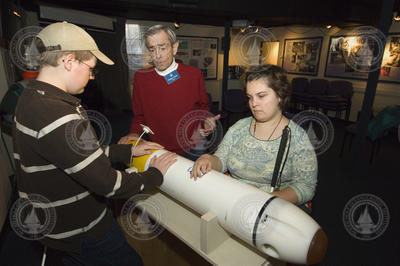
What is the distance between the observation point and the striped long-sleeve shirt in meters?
1.09

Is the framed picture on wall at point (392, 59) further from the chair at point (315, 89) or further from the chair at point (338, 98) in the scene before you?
the chair at point (315, 89)

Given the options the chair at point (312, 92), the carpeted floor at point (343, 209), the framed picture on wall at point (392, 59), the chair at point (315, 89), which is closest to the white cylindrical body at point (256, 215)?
the carpeted floor at point (343, 209)

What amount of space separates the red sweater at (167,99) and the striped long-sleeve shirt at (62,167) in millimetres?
929

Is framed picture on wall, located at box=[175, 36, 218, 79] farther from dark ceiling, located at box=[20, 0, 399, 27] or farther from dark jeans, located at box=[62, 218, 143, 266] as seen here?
dark jeans, located at box=[62, 218, 143, 266]

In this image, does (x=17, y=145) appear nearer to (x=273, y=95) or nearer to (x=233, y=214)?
(x=233, y=214)

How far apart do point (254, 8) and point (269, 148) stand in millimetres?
4652

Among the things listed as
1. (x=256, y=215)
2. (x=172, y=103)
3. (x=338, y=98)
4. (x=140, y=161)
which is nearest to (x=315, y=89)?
(x=338, y=98)

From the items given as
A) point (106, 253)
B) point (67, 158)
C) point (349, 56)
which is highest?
point (349, 56)

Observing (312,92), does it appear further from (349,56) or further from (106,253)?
(106,253)

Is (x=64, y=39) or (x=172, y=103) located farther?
(x=172, y=103)

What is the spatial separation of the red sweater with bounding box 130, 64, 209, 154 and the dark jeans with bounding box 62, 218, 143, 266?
103cm

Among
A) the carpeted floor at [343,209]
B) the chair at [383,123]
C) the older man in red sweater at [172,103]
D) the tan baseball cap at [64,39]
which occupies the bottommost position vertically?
the carpeted floor at [343,209]

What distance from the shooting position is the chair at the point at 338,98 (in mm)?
6871

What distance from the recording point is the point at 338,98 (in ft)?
22.6
